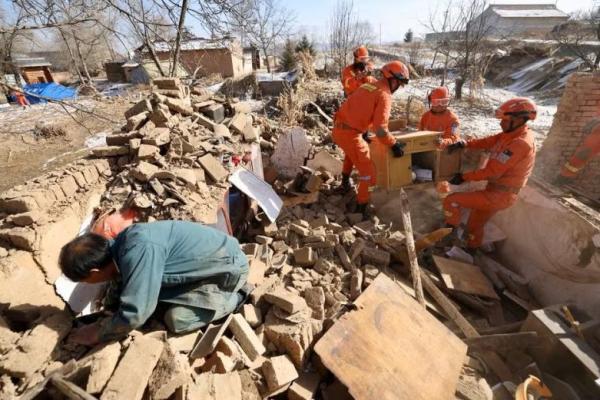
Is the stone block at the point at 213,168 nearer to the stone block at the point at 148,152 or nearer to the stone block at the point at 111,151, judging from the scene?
the stone block at the point at 148,152

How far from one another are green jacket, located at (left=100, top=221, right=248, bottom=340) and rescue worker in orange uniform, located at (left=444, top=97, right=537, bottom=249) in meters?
3.04

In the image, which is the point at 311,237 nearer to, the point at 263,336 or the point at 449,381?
the point at 263,336

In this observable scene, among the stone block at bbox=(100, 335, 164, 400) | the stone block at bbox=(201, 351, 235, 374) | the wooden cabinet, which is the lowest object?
the stone block at bbox=(201, 351, 235, 374)

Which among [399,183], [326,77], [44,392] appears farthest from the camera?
[326,77]

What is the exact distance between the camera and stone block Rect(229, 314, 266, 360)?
2459mm

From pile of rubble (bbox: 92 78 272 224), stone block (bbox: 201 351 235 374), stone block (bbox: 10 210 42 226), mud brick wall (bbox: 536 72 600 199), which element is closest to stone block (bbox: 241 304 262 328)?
stone block (bbox: 201 351 235 374)

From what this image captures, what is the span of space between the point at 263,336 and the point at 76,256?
146cm

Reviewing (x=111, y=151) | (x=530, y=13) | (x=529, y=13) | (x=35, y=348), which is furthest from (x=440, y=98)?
(x=530, y=13)

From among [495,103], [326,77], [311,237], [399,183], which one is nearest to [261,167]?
[311,237]

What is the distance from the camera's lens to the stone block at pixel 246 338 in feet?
8.07

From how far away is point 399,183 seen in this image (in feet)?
14.2

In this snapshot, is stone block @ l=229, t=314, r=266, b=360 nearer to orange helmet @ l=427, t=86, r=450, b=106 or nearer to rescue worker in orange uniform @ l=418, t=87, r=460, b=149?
rescue worker in orange uniform @ l=418, t=87, r=460, b=149

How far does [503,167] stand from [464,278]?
1417mm

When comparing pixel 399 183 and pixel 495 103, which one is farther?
pixel 495 103
